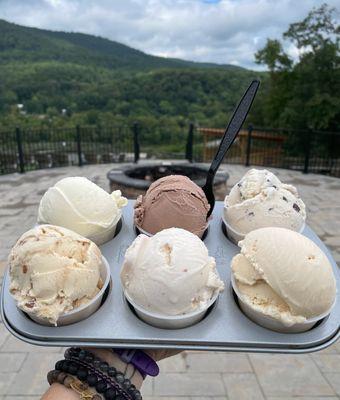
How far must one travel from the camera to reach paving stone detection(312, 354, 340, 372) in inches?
116

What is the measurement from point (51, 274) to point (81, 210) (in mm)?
382

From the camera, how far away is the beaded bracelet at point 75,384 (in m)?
1.09

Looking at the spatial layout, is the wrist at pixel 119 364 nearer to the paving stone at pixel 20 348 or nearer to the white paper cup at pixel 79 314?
the white paper cup at pixel 79 314

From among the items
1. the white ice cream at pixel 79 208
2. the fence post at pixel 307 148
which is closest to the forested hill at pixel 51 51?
the fence post at pixel 307 148

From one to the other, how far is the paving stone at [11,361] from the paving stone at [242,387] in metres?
1.75

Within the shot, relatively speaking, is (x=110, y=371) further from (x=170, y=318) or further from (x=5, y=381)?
(x=5, y=381)

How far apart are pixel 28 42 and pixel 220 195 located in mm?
35782

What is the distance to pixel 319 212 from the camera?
702 centimetres

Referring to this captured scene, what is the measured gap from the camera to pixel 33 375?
2.81 m

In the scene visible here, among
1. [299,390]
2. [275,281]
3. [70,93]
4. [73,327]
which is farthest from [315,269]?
[70,93]

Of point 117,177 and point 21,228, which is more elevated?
point 117,177

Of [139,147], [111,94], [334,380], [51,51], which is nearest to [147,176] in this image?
[334,380]

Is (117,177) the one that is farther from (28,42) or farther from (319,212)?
(28,42)

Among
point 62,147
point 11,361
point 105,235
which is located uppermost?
point 105,235
